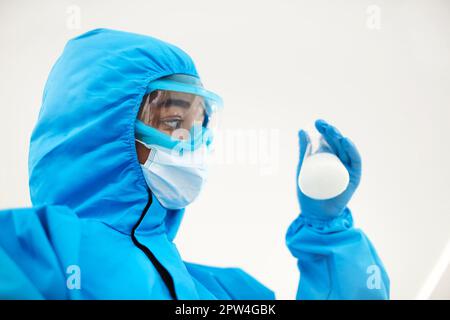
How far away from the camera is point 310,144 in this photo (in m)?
1.08

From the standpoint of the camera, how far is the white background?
5.25 feet

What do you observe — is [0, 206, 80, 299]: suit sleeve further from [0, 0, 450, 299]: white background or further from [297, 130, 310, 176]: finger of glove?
[0, 0, 450, 299]: white background

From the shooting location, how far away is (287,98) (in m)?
1.68

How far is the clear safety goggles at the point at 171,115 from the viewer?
0.99 m

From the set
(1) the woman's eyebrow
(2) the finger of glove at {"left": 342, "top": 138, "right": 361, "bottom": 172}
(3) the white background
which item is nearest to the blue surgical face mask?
(1) the woman's eyebrow

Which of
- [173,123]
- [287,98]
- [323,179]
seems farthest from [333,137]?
[287,98]

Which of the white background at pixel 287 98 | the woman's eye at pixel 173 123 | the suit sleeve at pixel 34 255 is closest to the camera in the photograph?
the suit sleeve at pixel 34 255

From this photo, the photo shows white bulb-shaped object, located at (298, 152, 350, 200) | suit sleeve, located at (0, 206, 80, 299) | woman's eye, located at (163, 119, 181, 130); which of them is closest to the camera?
suit sleeve, located at (0, 206, 80, 299)

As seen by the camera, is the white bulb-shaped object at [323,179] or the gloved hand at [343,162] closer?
the white bulb-shaped object at [323,179]

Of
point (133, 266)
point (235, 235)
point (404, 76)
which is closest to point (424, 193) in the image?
point (404, 76)

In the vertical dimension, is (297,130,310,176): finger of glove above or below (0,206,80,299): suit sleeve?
above

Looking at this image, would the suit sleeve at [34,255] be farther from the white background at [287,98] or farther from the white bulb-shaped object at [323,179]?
the white background at [287,98]

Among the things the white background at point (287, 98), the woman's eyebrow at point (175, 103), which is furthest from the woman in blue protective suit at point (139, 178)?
the white background at point (287, 98)

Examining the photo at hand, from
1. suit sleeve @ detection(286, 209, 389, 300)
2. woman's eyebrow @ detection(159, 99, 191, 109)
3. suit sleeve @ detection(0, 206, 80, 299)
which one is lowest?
suit sleeve @ detection(286, 209, 389, 300)
